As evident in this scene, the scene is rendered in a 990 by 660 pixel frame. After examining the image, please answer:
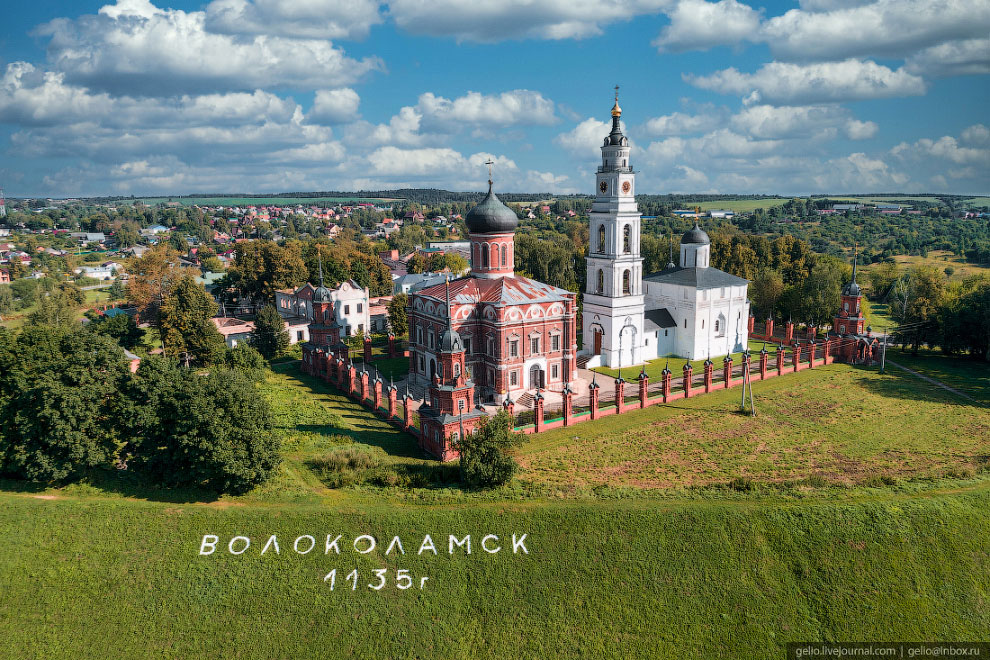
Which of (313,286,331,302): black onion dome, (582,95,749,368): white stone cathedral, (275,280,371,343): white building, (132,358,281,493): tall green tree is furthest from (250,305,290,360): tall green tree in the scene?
(582,95,749,368): white stone cathedral

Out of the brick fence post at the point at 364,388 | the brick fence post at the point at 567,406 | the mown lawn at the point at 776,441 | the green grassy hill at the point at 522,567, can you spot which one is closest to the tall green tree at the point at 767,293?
the mown lawn at the point at 776,441

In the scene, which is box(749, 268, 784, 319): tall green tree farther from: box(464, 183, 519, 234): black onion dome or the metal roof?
box(464, 183, 519, 234): black onion dome

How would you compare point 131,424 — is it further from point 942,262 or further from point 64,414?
point 942,262

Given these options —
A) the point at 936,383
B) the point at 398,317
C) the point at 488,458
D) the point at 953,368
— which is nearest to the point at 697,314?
the point at 936,383

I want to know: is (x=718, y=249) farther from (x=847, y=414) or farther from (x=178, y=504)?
(x=178, y=504)

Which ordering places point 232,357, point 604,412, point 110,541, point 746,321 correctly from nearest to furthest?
1. point 110,541
2. point 604,412
3. point 232,357
4. point 746,321

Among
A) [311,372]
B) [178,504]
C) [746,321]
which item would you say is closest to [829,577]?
[178,504]
